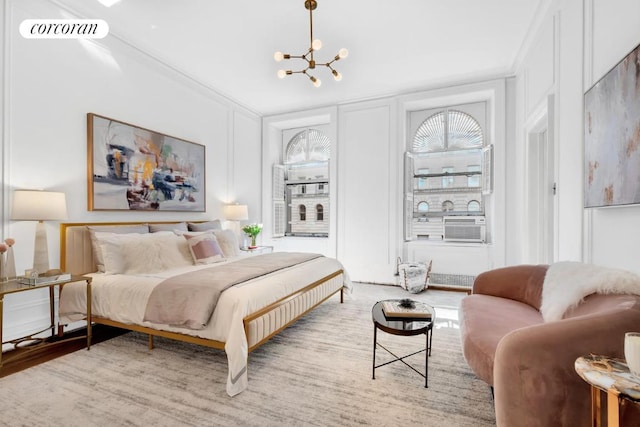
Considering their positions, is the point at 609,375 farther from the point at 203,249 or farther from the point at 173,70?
the point at 173,70

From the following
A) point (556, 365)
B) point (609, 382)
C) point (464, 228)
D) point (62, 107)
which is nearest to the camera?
point (609, 382)

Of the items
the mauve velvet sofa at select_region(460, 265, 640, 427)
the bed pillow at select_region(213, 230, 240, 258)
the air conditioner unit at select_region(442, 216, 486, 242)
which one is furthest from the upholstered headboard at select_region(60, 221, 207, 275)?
the air conditioner unit at select_region(442, 216, 486, 242)

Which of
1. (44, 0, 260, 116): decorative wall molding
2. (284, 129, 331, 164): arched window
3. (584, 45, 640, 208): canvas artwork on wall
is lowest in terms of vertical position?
(584, 45, 640, 208): canvas artwork on wall

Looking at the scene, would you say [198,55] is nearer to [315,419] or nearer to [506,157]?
[315,419]

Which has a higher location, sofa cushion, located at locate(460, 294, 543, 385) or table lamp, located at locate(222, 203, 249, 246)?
table lamp, located at locate(222, 203, 249, 246)

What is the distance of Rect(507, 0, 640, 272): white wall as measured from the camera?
1.81 m

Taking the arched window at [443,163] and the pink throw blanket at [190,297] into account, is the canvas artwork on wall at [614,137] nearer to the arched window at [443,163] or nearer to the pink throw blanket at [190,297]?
the pink throw blanket at [190,297]

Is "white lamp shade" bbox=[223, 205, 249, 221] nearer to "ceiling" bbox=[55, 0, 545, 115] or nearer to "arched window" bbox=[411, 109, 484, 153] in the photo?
"ceiling" bbox=[55, 0, 545, 115]

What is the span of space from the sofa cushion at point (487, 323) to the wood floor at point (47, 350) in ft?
10.2

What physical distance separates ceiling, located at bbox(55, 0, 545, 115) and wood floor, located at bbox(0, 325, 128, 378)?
3.17m

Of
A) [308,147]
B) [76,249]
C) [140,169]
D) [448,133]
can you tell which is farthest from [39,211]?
[448,133]

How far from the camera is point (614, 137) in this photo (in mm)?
1819

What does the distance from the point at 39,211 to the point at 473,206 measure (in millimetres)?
5588

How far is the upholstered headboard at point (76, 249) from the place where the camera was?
2930mm
